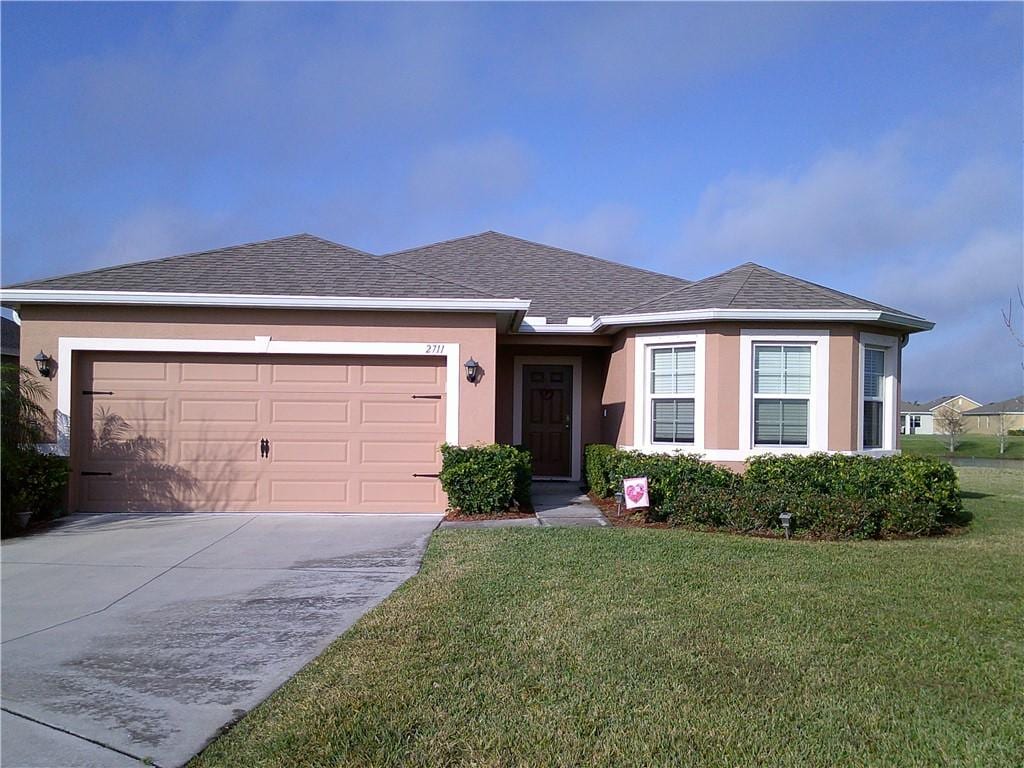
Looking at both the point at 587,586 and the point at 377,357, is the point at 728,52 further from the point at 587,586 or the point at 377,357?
the point at 587,586

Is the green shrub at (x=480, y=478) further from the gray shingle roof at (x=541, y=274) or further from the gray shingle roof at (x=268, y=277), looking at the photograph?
the gray shingle roof at (x=541, y=274)

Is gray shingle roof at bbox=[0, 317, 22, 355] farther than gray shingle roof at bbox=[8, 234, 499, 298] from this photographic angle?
Yes

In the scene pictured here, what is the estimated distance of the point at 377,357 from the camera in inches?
417

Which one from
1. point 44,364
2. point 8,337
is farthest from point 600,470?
point 8,337

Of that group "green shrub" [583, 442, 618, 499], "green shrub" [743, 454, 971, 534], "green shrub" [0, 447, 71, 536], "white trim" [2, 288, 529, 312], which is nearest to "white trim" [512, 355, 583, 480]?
"green shrub" [583, 442, 618, 499]

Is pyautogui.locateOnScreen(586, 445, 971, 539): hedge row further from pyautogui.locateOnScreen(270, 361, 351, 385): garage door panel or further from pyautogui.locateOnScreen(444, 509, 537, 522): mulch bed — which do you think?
pyautogui.locateOnScreen(270, 361, 351, 385): garage door panel

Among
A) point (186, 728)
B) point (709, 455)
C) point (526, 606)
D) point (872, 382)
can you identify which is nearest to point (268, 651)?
point (186, 728)

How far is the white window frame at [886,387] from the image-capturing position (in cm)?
1081

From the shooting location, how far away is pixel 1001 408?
50500 mm

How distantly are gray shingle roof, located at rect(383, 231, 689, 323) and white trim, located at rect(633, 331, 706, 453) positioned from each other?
2.33 metres

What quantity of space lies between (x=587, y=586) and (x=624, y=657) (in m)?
1.68

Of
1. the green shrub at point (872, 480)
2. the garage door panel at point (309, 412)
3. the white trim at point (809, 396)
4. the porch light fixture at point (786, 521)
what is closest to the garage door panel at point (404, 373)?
the garage door panel at point (309, 412)

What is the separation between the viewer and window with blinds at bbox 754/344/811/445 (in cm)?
1069

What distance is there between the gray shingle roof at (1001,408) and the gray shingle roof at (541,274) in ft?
126
